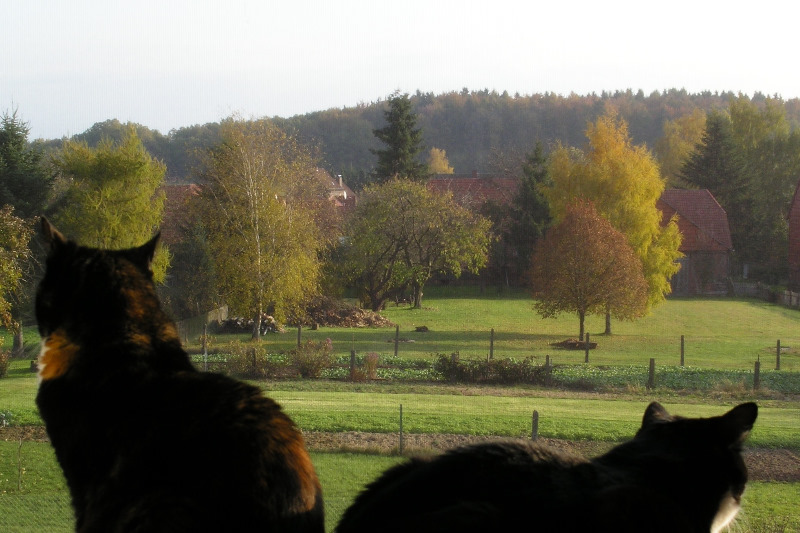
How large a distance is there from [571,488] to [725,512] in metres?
0.55

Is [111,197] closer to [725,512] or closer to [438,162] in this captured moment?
[725,512]

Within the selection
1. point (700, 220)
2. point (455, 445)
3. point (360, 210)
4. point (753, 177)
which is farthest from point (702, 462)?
point (753, 177)

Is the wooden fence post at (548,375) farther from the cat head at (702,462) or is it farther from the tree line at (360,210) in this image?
the cat head at (702,462)

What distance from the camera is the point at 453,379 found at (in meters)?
24.8

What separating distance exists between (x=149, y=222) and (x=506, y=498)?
25.9 meters

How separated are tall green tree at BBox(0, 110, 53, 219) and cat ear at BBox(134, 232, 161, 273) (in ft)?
100

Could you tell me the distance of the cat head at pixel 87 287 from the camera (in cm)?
262

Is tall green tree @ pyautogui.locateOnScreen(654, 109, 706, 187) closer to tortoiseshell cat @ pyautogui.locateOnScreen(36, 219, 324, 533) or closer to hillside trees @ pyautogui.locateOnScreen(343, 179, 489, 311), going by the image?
hillside trees @ pyautogui.locateOnScreen(343, 179, 489, 311)

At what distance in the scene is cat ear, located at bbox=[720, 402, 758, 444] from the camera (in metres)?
Answer: 2.09

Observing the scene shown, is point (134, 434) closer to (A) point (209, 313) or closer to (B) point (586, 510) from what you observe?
(B) point (586, 510)

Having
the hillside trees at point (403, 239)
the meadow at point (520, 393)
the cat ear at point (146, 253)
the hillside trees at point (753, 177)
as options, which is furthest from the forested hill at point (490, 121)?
the cat ear at point (146, 253)

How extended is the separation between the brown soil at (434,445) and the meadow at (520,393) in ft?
1.24

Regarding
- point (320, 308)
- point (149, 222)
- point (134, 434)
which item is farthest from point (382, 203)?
point (134, 434)

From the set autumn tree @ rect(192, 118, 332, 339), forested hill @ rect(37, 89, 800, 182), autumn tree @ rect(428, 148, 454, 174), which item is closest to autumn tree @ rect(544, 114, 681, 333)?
autumn tree @ rect(192, 118, 332, 339)
